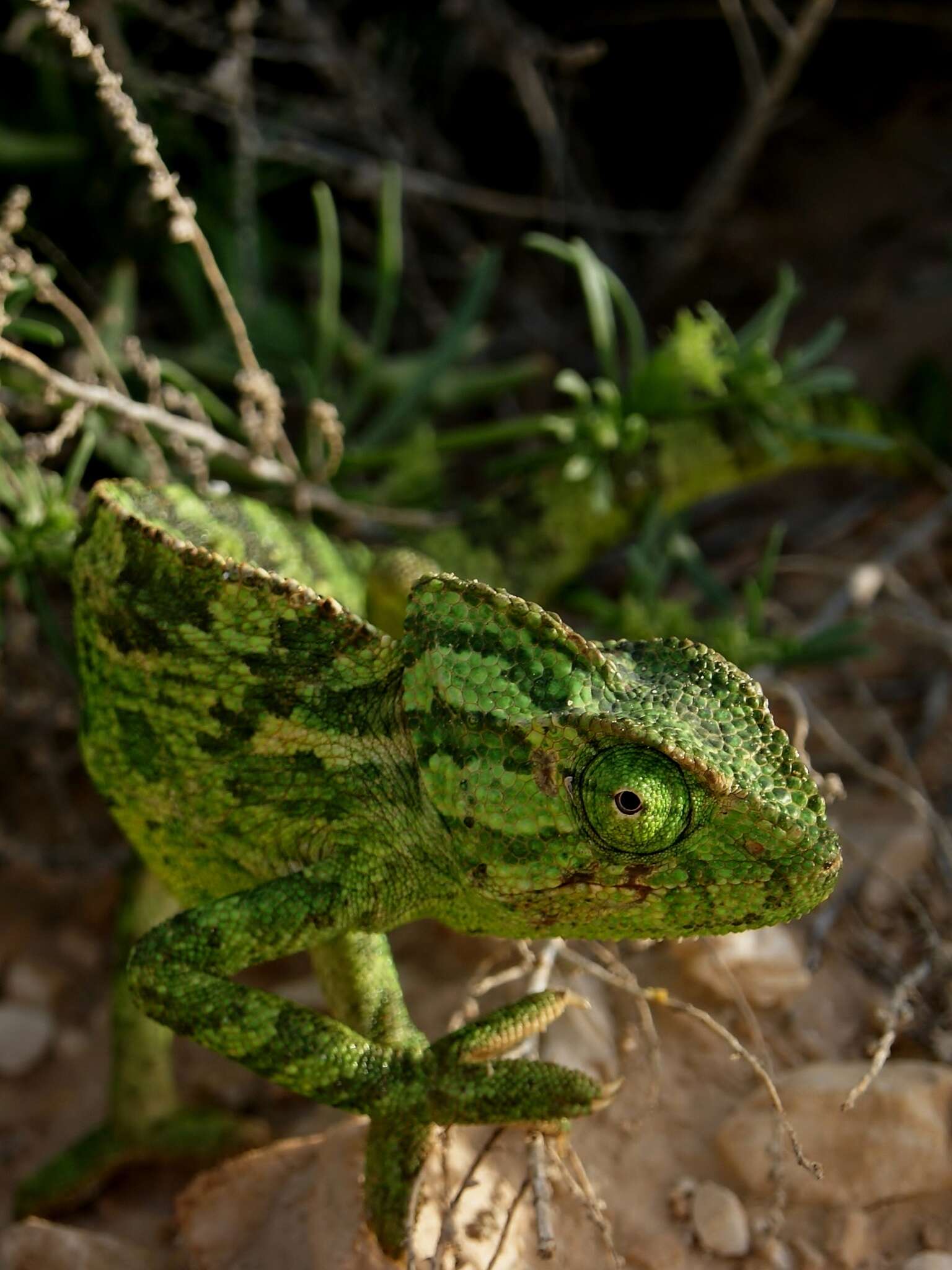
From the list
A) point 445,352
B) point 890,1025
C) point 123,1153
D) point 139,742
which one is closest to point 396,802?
point 139,742

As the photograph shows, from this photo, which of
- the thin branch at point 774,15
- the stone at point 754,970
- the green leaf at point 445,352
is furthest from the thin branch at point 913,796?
the thin branch at point 774,15

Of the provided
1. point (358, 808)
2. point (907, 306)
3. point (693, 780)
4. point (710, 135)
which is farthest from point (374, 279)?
point (693, 780)

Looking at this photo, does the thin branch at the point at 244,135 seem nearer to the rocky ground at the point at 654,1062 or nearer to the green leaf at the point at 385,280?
the green leaf at the point at 385,280

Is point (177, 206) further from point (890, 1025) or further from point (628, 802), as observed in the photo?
point (890, 1025)

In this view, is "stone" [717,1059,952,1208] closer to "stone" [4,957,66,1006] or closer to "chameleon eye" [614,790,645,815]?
"chameleon eye" [614,790,645,815]

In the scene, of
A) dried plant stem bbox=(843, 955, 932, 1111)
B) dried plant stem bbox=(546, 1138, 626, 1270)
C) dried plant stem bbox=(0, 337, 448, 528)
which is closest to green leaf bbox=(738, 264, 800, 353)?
dried plant stem bbox=(0, 337, 448, 528)

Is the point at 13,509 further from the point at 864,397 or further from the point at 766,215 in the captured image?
the point at 766,215
